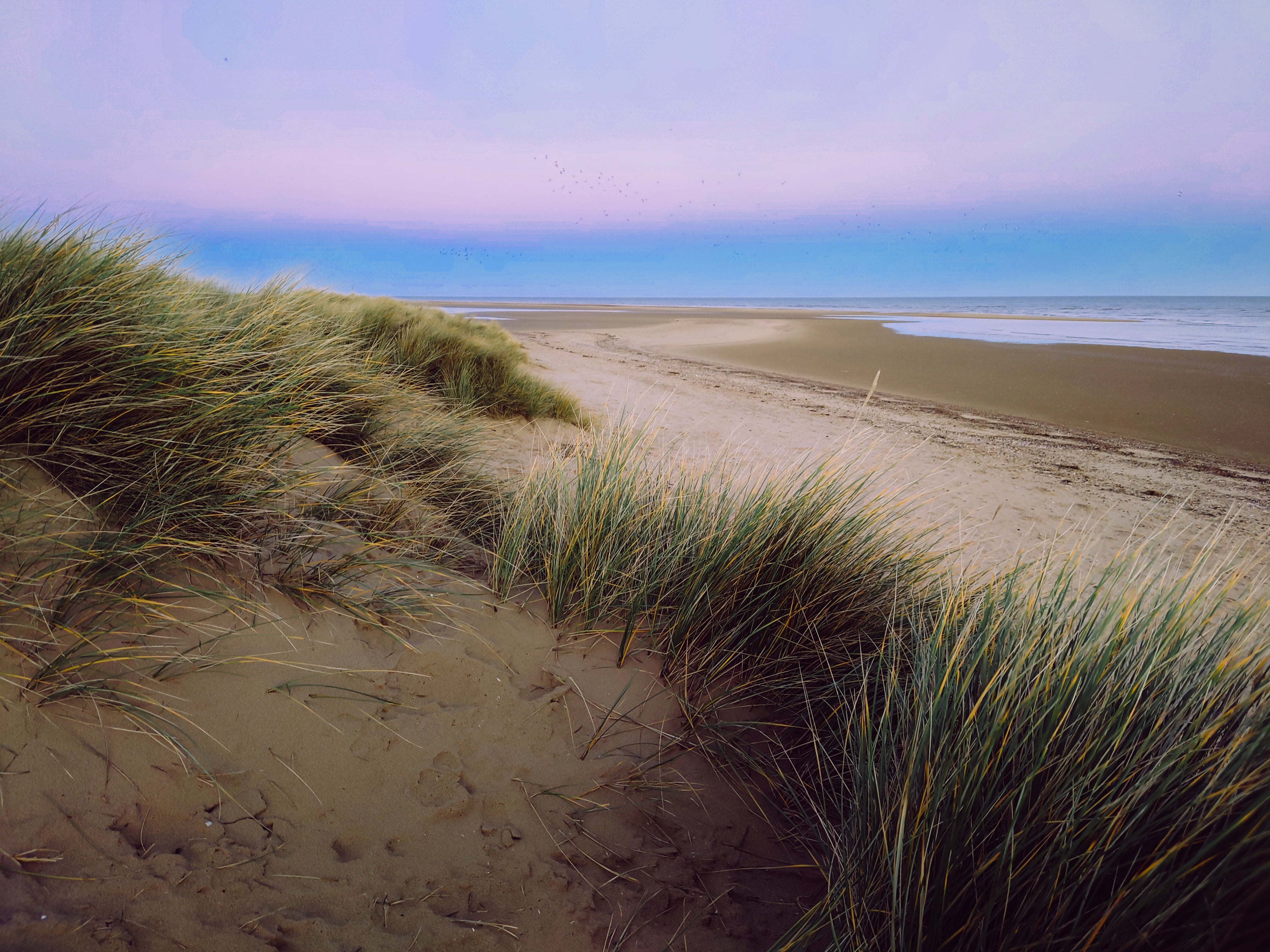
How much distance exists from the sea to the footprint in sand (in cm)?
2262

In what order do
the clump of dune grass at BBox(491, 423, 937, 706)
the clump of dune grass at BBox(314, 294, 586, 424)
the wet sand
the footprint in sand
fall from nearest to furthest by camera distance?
the footprint in sand → the clump of dune grass at BBox(491, 423, 937, 706) → the clump of dune grass at BBox(314, 294, 586, 424) → the wet sand

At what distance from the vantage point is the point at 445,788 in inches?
77.1

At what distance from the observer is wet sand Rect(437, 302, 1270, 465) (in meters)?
9.58

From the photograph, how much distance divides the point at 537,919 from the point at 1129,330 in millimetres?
33632

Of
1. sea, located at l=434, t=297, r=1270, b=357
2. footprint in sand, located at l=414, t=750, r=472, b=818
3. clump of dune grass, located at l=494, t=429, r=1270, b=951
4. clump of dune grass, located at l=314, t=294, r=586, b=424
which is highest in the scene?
sea, located at l=434, t=297, r=1270, b=357

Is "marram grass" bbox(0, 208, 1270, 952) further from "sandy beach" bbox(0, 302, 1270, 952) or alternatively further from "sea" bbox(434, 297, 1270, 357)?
"sea" bbox(434, 297, 1270, 357)

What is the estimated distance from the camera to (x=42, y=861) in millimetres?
1374

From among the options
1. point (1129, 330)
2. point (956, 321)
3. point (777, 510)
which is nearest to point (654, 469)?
point (777, 510)

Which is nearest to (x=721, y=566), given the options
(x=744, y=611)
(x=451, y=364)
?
(x=744, y=611)

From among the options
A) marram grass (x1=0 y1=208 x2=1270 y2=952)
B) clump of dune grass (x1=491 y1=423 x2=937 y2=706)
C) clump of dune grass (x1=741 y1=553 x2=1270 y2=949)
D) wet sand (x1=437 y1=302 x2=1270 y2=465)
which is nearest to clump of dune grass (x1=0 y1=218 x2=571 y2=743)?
marram grass (x1=0 y1=208 x2=1270 y2=952)

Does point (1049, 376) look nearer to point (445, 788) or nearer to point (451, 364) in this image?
point (451, 364)

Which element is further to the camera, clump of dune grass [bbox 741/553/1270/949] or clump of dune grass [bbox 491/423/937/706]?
clump of dune grass [bbox 491/423/937/706]

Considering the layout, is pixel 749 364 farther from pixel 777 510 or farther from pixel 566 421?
pixel 777 510

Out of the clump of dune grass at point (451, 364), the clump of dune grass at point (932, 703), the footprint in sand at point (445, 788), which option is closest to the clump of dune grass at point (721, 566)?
the clump of dune grass at point (932, 703)
